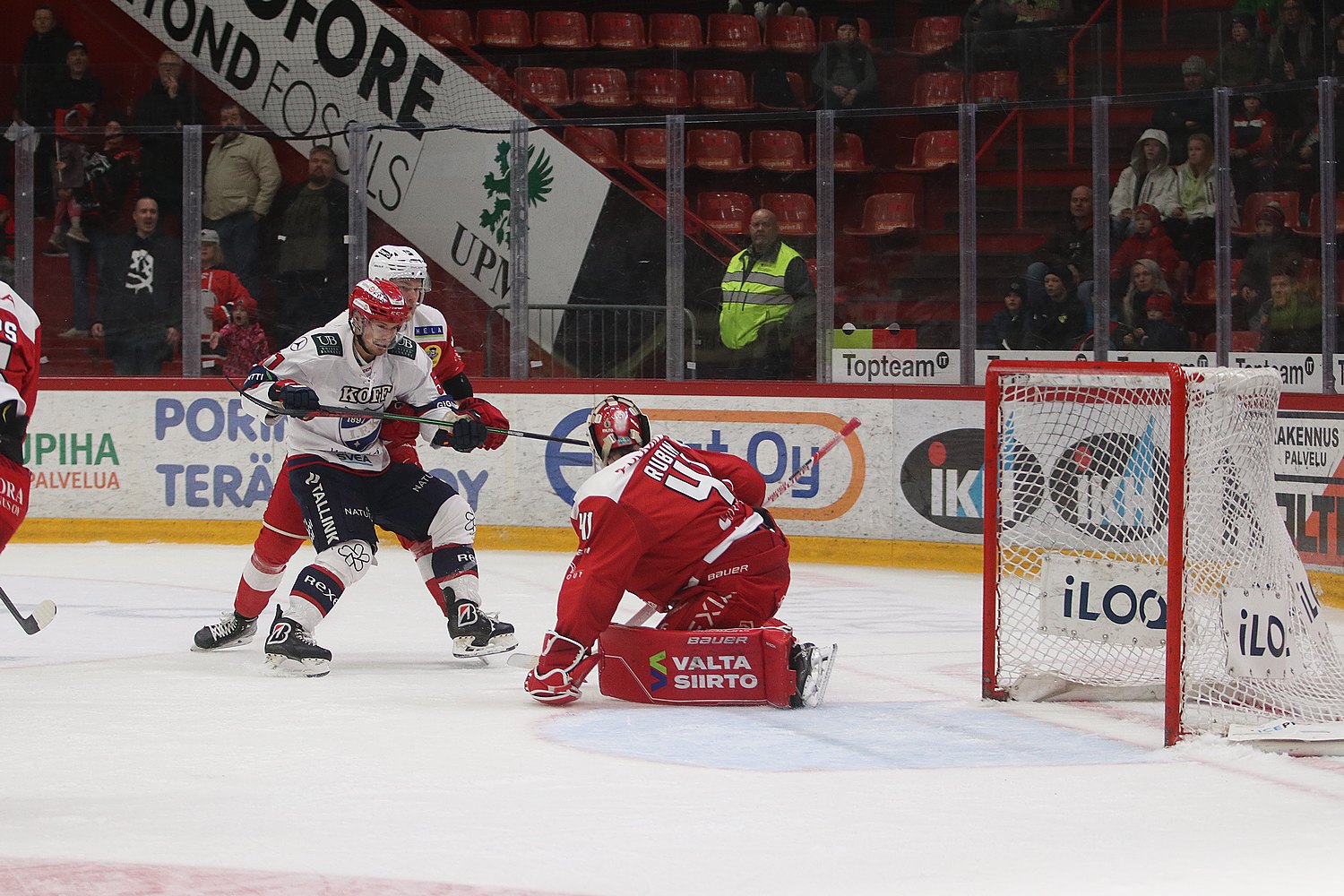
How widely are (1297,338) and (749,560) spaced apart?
368 cm

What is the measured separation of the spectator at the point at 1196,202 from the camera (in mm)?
7699

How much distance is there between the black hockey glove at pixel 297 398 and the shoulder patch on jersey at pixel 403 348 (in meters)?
0.37

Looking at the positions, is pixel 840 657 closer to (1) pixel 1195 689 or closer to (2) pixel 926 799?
(1) pixel 1195 689

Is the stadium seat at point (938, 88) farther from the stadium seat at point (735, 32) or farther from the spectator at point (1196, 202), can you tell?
the stadium seat at point (735, 32)

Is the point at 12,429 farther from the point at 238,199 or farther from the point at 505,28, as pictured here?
the point at 505,28

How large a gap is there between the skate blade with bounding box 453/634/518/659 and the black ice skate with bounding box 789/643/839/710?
118cm

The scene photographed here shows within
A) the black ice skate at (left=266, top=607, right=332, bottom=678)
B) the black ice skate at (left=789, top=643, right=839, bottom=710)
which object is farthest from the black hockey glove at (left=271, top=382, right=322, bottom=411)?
the black ice skate at (left=789, top=643, right=839, bottom=710)

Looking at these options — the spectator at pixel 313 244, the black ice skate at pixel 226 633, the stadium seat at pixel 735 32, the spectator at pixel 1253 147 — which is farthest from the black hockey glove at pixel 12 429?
the stadium seat at pixel 735 32

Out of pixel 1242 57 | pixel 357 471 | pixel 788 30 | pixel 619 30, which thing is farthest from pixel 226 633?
pixel 619 30

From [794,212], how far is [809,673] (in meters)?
4.10

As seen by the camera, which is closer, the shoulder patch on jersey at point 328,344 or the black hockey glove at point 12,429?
the black hockey glove at point 12,429

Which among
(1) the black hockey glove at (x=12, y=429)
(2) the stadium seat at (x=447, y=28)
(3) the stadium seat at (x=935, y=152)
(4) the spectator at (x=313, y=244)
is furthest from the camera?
(2) the stadium seat at (x=447, y=28)

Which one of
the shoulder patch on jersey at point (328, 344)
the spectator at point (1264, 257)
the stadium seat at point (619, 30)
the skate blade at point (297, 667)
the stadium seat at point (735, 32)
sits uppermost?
the stadium seat at point (619, 30)

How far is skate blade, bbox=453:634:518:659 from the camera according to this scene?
5473mm
